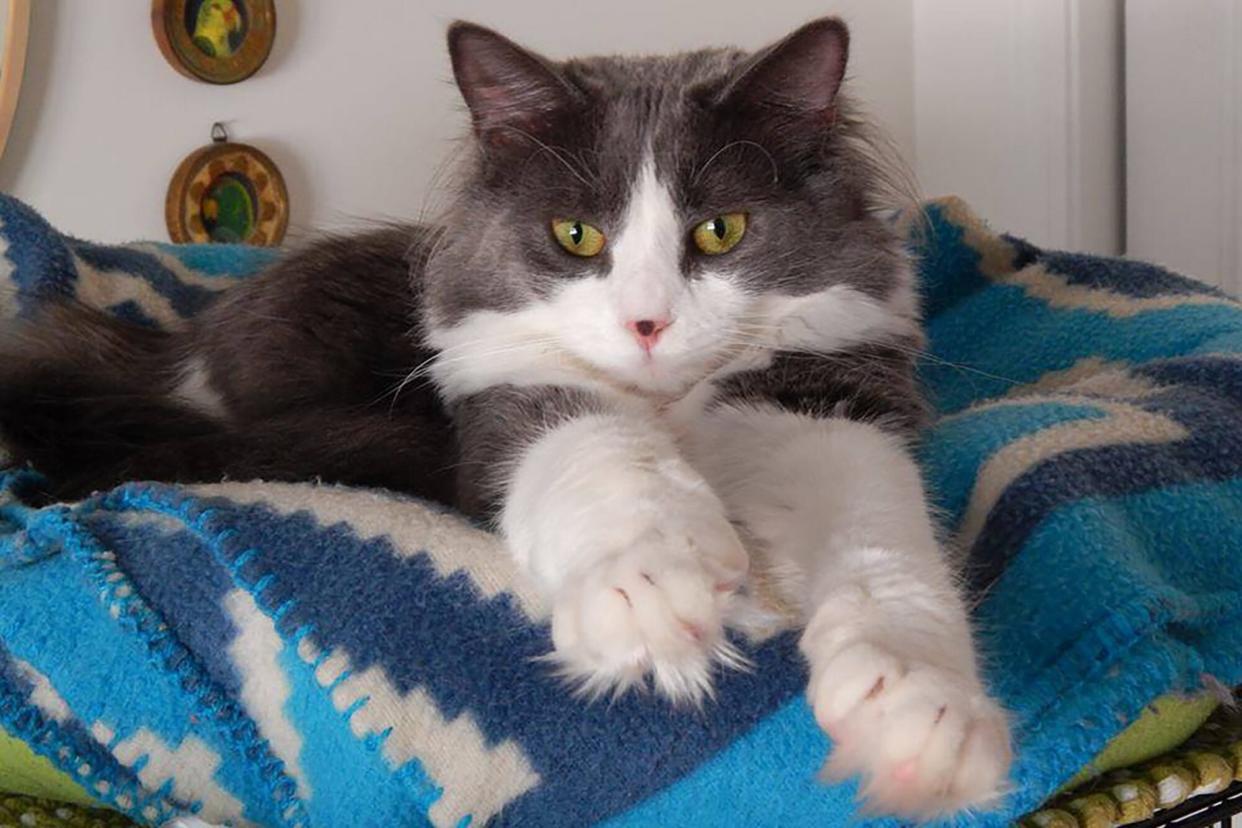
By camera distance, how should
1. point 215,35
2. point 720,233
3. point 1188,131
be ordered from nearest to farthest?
1. point 720,233
2. point 215,35
3. point 1188,131

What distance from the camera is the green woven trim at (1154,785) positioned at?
2.74 ft

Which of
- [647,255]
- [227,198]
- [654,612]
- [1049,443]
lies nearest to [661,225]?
[647,255]

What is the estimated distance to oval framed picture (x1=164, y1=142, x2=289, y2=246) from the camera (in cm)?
251

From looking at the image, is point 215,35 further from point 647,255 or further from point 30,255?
point 647,255

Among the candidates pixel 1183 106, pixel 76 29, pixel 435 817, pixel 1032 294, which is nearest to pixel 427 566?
pixel 435 817

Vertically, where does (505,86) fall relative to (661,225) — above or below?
above

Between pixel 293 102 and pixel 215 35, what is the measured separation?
0.68 ft

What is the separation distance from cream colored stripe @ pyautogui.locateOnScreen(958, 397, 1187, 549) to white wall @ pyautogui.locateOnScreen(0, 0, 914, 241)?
143 centimetres

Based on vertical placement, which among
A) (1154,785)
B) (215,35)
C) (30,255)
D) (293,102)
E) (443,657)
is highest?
(215,35)

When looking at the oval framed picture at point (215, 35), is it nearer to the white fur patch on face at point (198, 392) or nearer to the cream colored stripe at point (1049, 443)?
the white fur patch on face at point (198, 392)

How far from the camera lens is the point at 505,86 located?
4.23 ft

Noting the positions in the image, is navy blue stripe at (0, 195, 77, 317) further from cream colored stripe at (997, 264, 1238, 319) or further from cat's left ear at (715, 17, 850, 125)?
cream colored stripe at (997, 264, 1238, 319)

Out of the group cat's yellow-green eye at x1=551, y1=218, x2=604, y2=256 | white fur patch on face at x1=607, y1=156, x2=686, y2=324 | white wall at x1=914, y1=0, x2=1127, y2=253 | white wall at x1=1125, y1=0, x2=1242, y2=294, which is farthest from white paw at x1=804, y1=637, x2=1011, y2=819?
white wall at x1=914, y1=0, x2=1127, y2=253

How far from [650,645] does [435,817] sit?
0.73 ft
